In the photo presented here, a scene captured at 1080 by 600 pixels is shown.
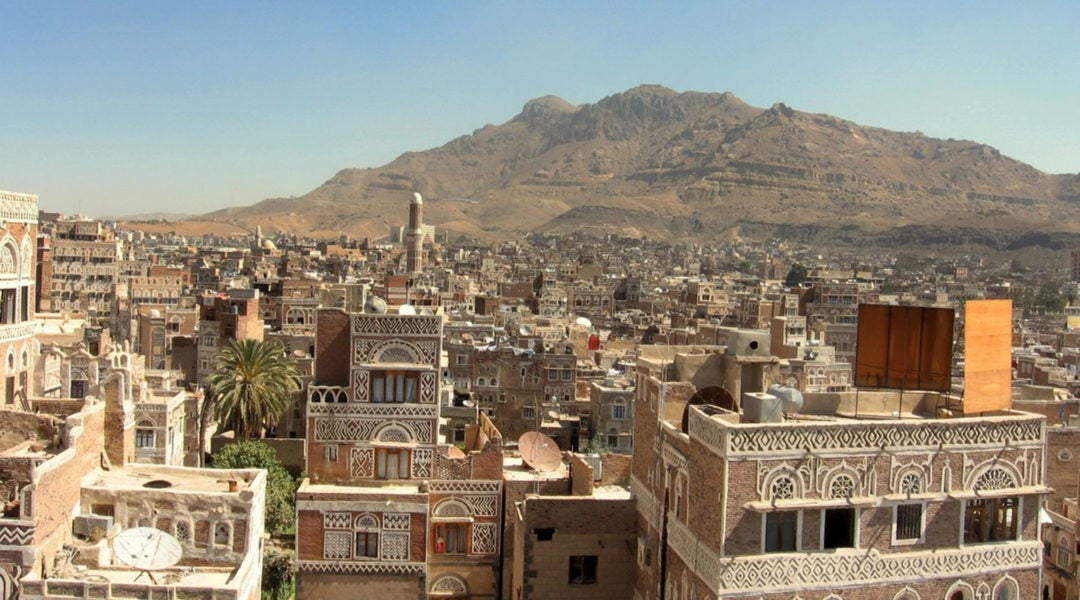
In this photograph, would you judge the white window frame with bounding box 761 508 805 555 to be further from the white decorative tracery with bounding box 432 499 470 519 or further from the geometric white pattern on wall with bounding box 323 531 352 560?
the geometric white pattern on wall with bounding box 323 531 352 560

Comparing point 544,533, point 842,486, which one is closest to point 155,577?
point 544,533

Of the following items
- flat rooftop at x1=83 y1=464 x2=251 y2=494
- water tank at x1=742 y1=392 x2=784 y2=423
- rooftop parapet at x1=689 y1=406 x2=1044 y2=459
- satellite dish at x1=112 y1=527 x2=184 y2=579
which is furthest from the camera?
flat rooftop at x1=83 y1=464 x2=251 y2=494

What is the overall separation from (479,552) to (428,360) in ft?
18.5

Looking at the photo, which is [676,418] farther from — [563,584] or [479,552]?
[479,552]

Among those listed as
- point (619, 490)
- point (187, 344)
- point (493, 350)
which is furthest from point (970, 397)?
point (187, 344)

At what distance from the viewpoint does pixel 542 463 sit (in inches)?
1180

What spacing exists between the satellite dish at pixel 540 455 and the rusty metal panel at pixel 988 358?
515 inches

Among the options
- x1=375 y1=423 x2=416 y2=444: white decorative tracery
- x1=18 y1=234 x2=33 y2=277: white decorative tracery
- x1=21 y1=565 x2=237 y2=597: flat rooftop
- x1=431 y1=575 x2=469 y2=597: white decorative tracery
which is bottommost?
x1=431 y1=575 x2=469 y2=597: white decorative tracery

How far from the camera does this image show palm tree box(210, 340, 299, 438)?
42500mm

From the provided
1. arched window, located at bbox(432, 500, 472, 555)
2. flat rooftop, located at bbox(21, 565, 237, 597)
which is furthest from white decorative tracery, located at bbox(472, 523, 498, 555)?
flat rooftop, located at bbox(21, 565, 237, 597)

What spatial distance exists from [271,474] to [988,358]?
28.7m

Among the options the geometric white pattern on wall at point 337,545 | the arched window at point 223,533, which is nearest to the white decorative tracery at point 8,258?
the arched window at point 223,533

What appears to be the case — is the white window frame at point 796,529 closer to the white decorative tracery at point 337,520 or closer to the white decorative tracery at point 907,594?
the white decorative tracery at point 907,594

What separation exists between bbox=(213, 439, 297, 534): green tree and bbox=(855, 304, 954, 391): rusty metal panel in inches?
999
